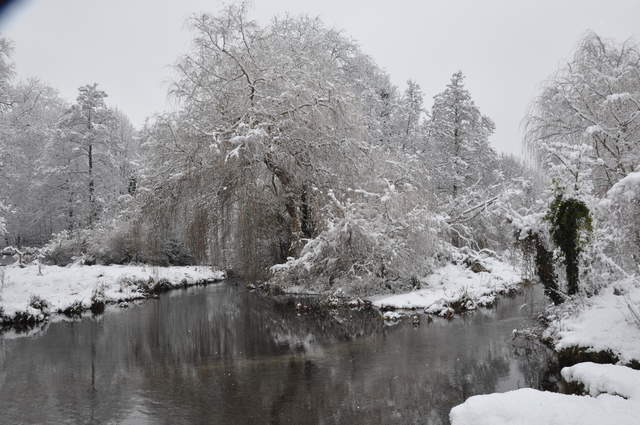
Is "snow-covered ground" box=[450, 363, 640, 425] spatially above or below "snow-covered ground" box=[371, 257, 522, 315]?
below

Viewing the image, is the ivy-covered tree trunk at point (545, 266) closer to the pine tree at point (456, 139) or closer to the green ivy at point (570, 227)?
the green ivy at point (570, 227)

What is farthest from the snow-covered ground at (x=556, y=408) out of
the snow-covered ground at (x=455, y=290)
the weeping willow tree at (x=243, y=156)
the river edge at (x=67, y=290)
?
the river edge at (x=67, y=290)

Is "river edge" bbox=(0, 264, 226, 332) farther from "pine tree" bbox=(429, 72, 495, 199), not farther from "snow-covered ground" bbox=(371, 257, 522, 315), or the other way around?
"pine tree" bbox=(429, 72, 495, 199)

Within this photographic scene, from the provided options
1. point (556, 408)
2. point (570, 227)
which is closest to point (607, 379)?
point (556, 408)

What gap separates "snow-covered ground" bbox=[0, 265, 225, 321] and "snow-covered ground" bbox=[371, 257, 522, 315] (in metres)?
9.22

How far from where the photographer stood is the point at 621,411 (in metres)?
4.86

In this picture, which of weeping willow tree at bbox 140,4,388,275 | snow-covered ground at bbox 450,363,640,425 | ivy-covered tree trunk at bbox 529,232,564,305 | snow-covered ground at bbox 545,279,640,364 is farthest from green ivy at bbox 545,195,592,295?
weeping willow tree at bbox 140,4,388,275

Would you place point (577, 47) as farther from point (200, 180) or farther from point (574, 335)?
point (200, 180)

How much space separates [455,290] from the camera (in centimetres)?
1483

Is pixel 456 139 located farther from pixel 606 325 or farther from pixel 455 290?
pixel 606 325

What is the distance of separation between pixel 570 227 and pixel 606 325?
2.10 metres

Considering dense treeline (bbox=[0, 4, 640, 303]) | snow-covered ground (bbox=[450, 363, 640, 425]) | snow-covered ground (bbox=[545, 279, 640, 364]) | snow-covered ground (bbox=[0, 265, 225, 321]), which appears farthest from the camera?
snow-covered ground (bbox=[0, 265, 225, 321])

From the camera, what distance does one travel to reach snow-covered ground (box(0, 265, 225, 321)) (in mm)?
13453

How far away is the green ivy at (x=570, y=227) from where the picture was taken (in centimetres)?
913
